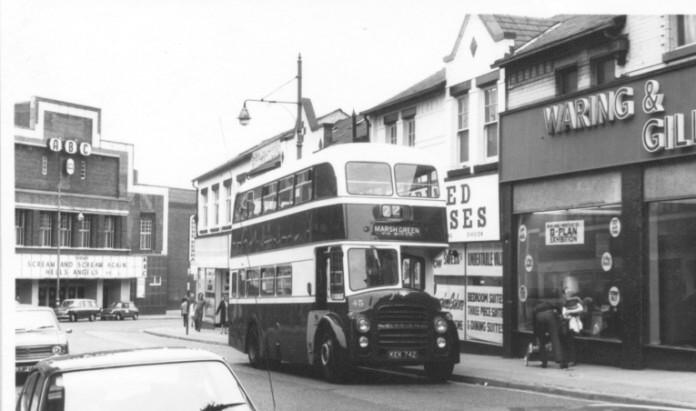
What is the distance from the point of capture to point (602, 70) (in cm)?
2095

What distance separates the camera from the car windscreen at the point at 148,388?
22.5 ft

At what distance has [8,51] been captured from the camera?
23.2 feet

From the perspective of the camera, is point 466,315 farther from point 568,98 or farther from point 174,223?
point 174,223

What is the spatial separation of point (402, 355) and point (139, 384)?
36.7 ft

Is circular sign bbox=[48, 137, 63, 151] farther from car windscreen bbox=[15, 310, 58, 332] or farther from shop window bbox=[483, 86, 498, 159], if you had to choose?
car windscreen bbox=[15, 310, 58, 332]

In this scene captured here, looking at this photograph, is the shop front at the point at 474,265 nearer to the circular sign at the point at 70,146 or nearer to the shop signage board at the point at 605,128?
the shop signage board at the point at 605,128

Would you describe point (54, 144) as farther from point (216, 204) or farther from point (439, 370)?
point (439, 370)

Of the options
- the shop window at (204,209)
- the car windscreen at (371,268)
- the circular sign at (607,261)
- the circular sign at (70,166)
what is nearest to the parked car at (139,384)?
the car windscreen at (371,268)

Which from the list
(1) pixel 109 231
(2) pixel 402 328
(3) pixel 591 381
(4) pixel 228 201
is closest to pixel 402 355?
(2) pixel 402 328

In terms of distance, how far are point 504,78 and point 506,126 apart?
139cm

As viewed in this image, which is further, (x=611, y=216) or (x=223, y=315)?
(x=223, y=315)

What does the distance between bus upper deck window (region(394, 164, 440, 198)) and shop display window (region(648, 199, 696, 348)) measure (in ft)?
14.5

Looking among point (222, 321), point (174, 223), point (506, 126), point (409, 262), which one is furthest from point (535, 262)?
point (174, 223)

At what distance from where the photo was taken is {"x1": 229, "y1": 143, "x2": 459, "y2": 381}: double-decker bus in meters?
17.9
